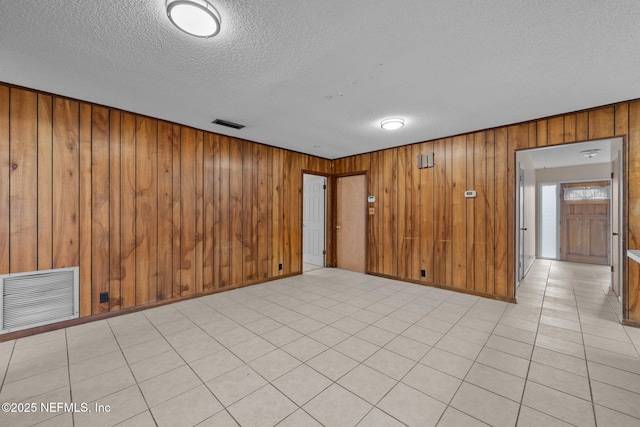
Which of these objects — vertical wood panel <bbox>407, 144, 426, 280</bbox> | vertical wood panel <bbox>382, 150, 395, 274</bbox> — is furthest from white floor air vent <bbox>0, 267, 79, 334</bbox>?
vertical wood panel <bbox>407, 144, 426, 280</bbox>

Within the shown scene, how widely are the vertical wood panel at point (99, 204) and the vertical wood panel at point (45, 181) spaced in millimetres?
313

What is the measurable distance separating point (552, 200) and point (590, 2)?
7500 millimetres

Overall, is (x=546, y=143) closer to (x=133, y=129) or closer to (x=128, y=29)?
(x=128, y=29)

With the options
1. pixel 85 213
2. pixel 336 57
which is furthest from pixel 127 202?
pixel 336 57

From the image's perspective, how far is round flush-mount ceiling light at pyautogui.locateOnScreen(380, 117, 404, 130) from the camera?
3.56 metres

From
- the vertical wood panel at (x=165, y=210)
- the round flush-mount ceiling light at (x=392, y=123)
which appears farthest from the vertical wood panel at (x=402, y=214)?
the vertical wood panel at (x=165, y=210)

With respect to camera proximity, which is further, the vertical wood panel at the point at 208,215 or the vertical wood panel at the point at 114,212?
the vertical wood panel at the point at 208,215

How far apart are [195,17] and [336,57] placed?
41.8 inches

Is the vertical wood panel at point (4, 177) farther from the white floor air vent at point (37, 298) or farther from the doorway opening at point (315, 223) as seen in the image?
the doorway opening at point (315, 223)

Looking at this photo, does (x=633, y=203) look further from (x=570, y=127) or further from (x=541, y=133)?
(x=541, y=133)

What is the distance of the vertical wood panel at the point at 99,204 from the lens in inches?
121

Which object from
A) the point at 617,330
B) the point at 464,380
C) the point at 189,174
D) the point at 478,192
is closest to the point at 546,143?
the point at 478,192

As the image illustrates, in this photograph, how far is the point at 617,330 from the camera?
9.31ft

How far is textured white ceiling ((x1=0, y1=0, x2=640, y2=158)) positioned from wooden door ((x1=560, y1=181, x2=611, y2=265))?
17.0 ft
